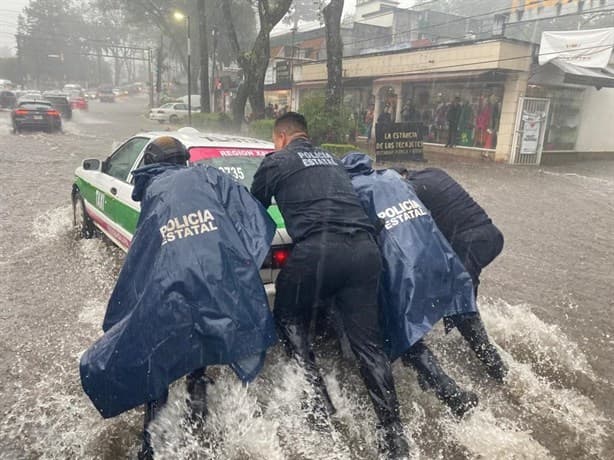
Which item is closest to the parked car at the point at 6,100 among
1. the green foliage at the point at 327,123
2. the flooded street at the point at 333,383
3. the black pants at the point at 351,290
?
the green foliage at the point at 327,123

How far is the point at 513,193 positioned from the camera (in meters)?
11.7

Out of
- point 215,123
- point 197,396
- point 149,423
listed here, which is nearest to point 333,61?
point 215,123

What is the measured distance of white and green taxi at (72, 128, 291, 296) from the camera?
363 centimetres

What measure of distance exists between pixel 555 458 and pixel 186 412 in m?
2.22

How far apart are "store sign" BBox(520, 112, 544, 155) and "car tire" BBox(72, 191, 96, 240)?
1441 centimetres

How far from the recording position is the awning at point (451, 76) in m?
16.5

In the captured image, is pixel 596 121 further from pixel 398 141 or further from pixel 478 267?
pixel 478 267

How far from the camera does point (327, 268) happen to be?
285 centimetres

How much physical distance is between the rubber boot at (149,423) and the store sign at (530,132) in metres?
16.4

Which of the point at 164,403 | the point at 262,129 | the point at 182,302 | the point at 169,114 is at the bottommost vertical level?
the point at 164,403

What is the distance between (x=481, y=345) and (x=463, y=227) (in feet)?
2.98

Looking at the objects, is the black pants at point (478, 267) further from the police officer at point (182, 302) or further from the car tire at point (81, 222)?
the car tire at point (81, 222)

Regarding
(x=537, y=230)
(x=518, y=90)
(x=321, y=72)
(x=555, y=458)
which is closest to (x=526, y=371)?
(x=555, y=458)

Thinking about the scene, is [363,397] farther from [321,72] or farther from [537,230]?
[321,72]
